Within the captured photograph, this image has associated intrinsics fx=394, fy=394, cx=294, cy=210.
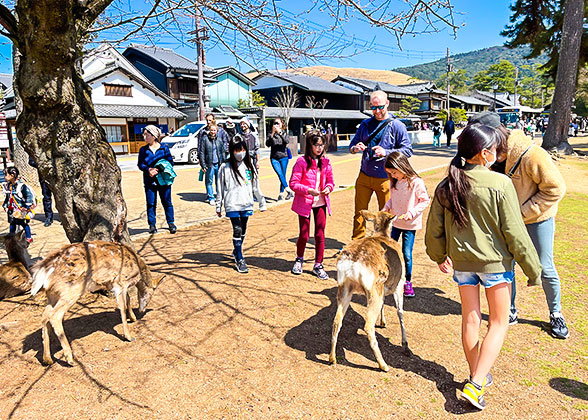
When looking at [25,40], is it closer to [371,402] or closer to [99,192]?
[99,192]

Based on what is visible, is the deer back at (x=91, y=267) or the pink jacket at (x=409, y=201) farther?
the pink jacket at (x=409, y=201)

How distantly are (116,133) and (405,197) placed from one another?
26209 mm

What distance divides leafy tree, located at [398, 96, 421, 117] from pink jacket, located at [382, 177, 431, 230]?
49.3m

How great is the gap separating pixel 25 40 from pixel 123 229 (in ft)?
6.71

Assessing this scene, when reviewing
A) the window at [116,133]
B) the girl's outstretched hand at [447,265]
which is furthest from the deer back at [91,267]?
the window at [116,133]

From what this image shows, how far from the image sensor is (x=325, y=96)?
4334cm

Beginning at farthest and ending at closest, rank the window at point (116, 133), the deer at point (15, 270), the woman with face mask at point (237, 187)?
the window at point (116, 133), the woman with face mask at point (237, 187), the deer at point (15, 270)

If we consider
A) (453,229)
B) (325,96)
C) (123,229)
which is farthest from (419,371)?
(325,96)

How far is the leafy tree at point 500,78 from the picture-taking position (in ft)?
253

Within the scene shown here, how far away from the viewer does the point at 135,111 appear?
85.9 ft

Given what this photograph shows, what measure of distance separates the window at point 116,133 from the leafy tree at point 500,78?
7561cm

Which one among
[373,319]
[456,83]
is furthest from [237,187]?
[456,83]

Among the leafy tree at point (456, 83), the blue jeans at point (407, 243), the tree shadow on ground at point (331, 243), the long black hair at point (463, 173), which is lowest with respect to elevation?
the tree shadow on ground at point (331, 243)

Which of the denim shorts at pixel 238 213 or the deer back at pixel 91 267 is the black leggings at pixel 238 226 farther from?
the deer back at pixel 91 267
